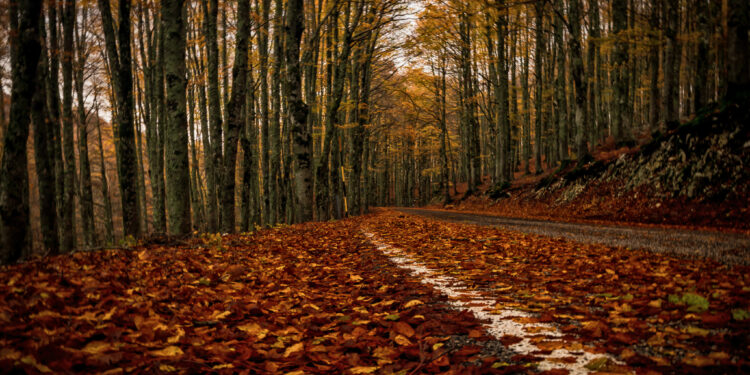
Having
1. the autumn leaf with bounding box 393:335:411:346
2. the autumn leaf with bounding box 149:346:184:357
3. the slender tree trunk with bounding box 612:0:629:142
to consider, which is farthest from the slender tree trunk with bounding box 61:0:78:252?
the slender tree trunk with bounding box 612:0:629:142

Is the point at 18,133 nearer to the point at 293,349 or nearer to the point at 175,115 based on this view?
the point at 175,115

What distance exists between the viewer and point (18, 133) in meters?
6.04

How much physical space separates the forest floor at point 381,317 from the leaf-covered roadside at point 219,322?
0.01m

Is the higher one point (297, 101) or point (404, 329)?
point (297, 101)

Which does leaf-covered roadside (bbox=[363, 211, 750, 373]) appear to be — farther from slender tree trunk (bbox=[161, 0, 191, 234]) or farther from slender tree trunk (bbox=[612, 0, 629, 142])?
slender tree trunk (bbox=[612, 0, 629, 142])

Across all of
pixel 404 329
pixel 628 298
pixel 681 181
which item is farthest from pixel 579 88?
pixel 404 329

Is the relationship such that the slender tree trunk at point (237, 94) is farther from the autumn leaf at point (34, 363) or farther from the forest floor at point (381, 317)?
the autumn leaf at point (34, 363)

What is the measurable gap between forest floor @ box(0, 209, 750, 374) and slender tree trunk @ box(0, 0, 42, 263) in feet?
9.54

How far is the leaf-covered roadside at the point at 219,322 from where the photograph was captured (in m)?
1.75

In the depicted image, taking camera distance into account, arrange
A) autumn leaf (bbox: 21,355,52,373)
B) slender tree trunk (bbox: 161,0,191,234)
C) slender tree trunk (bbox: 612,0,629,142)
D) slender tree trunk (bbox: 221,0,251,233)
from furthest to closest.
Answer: slender tree trunk (bbox: 612,0,629,142) < slender tree trunk (bbox: 221,0,251,233) < slender tree trunk (bbox: 161,0,191,234) < autumn leaf (bbox: 21,355,52,373)

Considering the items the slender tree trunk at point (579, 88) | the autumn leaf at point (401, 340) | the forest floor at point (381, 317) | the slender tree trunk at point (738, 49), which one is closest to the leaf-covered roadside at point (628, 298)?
the forest floor at point (381, 317)

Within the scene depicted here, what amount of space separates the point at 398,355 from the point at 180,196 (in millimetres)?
7018

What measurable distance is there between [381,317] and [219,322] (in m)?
1.14

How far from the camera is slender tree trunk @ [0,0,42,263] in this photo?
225 inches
